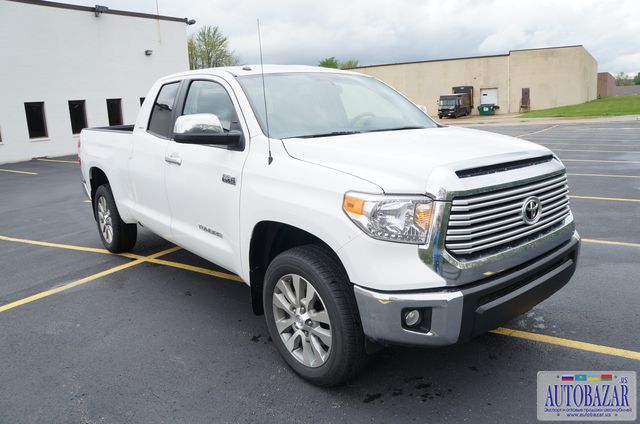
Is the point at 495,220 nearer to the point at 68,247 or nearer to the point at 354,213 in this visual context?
the point at 354,213

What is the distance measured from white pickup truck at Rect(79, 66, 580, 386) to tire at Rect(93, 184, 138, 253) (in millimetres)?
1688

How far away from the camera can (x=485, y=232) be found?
111 inches

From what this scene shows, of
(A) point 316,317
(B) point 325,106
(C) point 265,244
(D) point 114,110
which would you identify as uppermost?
(D) point 114,110

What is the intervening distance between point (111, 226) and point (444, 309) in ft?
15.3

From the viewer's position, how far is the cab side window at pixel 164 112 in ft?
15.8

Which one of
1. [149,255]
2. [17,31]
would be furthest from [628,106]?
[149,255]

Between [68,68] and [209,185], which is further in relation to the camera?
[68,68]

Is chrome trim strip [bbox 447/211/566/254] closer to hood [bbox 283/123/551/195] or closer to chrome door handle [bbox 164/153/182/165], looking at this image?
hood [bbox 283/123/551/195]

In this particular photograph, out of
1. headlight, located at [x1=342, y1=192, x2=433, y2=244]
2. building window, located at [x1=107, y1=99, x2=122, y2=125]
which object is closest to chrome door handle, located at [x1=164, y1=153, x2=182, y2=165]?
headlight, located at [x1=342, y1=192, x2=433, y2=244]

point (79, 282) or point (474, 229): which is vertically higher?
point (474, 229)

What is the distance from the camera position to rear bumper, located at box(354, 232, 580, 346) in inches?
105

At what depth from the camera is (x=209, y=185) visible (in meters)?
3.98

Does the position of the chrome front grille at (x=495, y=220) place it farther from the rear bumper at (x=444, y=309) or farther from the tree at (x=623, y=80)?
the tree at (x=623, y=80)

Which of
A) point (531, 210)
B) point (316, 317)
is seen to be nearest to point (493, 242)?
→ point (531, 210)
